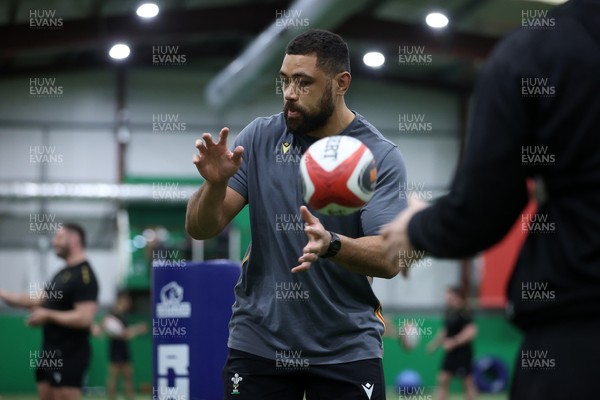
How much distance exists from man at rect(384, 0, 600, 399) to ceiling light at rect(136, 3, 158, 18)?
55.6 ft

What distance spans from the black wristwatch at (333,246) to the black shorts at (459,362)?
12.2 m

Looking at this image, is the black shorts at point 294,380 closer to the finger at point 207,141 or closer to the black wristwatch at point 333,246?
the black wristwatch at point 333,246

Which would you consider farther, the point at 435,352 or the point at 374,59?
the point at 374,59

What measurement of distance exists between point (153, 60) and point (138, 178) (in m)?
3.13

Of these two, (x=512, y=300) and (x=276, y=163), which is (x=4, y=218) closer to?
(x=276, y=163)

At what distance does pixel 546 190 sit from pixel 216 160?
186 cm

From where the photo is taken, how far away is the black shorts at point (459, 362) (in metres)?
15.6

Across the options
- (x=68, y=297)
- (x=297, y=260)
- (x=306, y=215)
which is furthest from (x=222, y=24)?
(x=306, y=215)

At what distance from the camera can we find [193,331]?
6.01 metres

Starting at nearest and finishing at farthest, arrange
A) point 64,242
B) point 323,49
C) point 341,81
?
1. point 323,49
2. point 341,81
3. point 64,242

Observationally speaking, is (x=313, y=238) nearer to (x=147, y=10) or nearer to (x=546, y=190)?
(x=546, y=190)

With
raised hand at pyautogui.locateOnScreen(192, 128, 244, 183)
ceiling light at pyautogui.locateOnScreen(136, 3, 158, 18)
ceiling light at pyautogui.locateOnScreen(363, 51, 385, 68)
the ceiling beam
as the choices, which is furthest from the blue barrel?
ceiling light at pyautogui.locateOnScreen(363, 51, 385, 68)

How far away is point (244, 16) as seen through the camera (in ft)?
65.7

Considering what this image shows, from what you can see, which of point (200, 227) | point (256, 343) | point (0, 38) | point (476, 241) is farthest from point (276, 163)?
point (0, 38)
